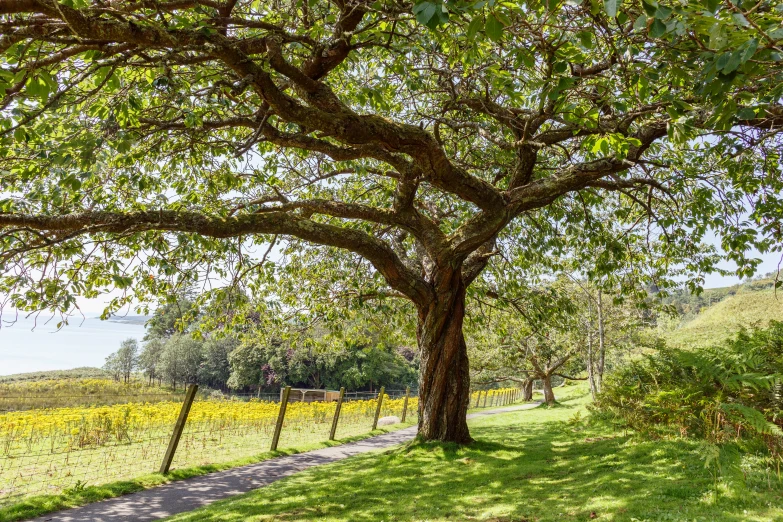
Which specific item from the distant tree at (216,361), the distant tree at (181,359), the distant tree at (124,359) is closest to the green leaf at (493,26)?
the distant tree at (216,361)

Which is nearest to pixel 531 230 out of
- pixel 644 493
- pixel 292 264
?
pixel 292 264

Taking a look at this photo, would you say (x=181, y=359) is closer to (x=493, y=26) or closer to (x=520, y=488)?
(x=520, y=488)

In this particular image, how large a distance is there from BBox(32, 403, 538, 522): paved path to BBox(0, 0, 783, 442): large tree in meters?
2.94

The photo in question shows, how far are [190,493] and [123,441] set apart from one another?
16.8 ft

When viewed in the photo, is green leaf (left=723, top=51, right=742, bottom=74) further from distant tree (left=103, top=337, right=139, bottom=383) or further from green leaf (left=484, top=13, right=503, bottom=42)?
distant tree (left=103, top=337, right=139, bottom=383)

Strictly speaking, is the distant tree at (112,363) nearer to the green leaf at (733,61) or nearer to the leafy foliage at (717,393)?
the leafy foliage at (717,393)

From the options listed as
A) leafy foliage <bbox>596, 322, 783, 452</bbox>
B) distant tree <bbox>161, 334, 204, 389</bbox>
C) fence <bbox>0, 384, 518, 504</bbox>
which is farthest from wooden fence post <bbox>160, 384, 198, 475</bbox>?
distant tree <bbox>161, 334, 204, 389</bbox>

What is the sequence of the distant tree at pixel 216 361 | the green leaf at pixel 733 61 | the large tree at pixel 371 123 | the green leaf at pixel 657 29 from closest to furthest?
the green leaf at pixel 733 61
the green leaf at pixel 657 29
the large tree at pixel 371 123
the distant tree at pixel 216 361

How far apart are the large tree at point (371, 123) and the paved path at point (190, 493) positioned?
9.64 feet

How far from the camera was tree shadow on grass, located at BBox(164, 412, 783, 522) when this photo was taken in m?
4.20

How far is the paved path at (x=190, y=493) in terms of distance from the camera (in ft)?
19.5

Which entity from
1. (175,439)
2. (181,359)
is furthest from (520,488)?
(181,359)

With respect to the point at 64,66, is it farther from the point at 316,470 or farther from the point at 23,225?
the point at 316,470

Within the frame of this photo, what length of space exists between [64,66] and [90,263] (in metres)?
3.32
